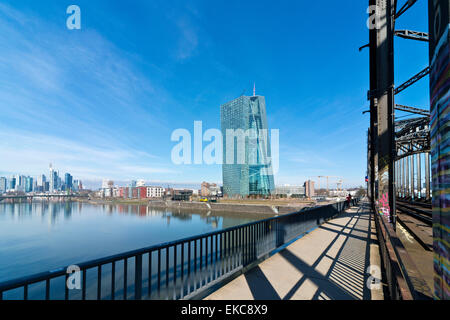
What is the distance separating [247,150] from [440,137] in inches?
4111

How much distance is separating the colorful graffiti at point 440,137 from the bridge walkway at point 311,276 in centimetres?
252

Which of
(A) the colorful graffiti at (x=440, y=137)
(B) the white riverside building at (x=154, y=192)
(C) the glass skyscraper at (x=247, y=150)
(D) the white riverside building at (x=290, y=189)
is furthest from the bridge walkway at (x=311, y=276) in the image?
(B) the white riverside building at (x=154, y=192)

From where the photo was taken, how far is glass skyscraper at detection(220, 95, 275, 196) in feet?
337

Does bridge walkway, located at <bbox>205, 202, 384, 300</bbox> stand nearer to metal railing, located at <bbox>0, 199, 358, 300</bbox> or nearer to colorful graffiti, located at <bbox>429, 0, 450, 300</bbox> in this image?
metal railing, located at <bbox>0, 199, 358, 300</bbox>

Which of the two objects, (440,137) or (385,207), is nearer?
(440,137)

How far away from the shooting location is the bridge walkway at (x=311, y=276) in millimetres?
3105

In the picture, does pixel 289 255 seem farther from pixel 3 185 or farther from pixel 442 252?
pixel 3 185

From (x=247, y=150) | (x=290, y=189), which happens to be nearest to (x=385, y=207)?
(x=247, y=150)

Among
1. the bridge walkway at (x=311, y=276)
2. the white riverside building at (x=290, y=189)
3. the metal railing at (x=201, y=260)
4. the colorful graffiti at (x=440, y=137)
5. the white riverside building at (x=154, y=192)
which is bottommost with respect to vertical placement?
the white riverside building at (x=154, y=192)

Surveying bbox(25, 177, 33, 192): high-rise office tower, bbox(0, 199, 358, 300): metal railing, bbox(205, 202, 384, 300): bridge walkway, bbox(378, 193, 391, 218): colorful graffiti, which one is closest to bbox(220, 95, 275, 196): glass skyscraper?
bbox(378, 193, 391, 218): colorful graffiti

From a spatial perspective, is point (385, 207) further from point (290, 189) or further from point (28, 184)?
point (28, 184)

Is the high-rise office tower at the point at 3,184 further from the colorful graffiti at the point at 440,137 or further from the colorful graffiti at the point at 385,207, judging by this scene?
the colorful graffiti at the point at 440,137

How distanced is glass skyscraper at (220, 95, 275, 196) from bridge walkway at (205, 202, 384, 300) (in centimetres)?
9555

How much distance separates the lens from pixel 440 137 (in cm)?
97
